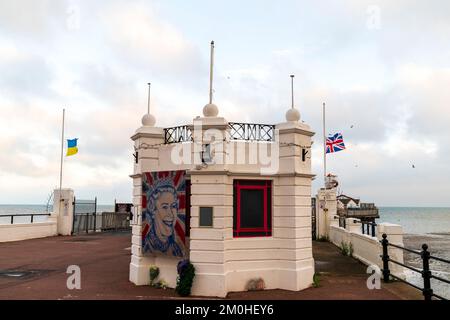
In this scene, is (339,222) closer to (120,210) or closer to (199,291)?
(199,291)

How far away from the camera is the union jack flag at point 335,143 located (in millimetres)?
28172

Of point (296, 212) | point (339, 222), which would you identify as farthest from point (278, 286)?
point (339, 222)

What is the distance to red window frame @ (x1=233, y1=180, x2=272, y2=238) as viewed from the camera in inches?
448

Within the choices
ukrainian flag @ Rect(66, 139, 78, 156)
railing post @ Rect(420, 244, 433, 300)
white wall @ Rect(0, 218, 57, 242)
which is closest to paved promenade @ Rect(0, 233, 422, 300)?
railing post @ Rect(420, 244, 433, 300)

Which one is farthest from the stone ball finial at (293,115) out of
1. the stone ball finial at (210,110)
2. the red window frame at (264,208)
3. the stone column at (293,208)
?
the stone ball finial at (210,110)

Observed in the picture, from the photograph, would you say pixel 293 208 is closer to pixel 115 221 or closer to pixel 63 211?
pixel 63 211

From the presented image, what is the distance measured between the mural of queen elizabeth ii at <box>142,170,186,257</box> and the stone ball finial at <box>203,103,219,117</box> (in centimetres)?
188

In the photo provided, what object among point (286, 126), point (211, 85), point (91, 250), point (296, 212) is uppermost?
point (211, 85)

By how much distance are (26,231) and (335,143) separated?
21.7 metres

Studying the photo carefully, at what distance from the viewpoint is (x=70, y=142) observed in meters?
28.1

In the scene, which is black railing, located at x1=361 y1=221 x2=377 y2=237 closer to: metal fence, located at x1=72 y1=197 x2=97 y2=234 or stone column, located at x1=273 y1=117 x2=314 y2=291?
stone column, located at x1=273 y1=117 x2=314 y2=291

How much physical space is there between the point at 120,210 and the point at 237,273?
25.6 m

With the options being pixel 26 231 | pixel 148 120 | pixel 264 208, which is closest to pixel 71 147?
pixel 26 231
